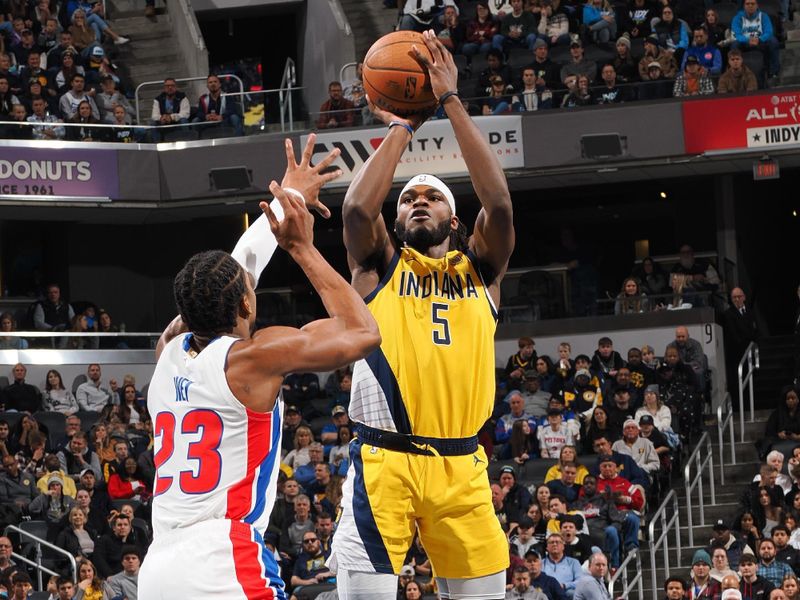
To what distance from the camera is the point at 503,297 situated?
74.7 ft

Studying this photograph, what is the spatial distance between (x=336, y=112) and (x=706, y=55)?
549 cm

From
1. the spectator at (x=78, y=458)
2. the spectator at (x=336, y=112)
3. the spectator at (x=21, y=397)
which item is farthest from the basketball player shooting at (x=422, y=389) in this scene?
the spectator at (x=336, y=112)

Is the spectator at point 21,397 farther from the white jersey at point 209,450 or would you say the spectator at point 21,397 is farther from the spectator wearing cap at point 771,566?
the white jersey at point 209,450

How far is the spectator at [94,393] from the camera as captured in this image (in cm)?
1966

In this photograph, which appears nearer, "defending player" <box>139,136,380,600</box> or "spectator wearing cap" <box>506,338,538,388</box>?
"defending player" <box>139,136,380,600</box>

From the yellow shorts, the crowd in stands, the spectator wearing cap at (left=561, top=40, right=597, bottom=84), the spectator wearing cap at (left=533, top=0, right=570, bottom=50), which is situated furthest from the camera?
the spectator wearing cap at (left=533, top=0, right=570, bottom=50)

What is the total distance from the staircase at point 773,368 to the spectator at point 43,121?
36.3 feet

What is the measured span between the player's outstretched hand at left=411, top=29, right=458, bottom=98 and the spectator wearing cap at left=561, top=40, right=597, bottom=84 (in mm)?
15234

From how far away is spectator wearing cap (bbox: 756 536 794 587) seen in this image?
44.5ft

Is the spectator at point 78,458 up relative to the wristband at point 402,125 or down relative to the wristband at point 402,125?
down

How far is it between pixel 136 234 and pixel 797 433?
13794mm

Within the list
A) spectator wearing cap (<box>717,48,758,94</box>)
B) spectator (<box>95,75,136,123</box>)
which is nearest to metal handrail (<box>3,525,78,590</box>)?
spectator (<box>95,75,136,123</box>)

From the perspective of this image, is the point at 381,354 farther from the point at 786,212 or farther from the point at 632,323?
the point at 786,212

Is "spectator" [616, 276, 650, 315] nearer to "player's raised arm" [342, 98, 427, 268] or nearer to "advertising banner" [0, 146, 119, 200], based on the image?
"advertising banner" [0, 146, 119, 200]
